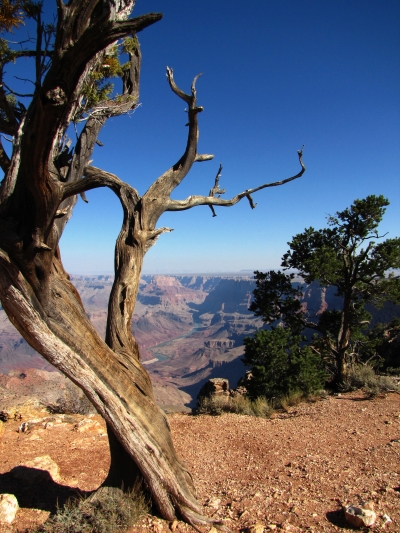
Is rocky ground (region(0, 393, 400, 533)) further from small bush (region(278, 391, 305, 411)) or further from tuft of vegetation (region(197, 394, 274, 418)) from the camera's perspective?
small bush (region(278, 391, 305, 411))

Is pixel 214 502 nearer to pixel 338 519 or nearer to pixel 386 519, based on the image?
pixel 338 519

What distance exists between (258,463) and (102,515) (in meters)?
→ 3.46

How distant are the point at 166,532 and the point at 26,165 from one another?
12.9 ft

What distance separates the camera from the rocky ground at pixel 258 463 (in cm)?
420

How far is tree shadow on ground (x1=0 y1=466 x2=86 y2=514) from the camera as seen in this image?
14.7 feet

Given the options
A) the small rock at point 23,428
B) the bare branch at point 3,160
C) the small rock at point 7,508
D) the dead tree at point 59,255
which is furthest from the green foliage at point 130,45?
the small rock at point 23,428

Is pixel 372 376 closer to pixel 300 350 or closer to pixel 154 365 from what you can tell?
pixel 300 350

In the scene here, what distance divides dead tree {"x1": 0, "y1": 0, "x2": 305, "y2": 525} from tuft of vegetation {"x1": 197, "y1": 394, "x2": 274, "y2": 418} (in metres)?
6.22

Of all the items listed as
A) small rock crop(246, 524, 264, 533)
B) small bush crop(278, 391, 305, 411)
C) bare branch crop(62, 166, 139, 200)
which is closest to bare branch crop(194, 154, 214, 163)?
bare branch crop(62, 166, 139, 200)

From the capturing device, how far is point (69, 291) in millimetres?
3664

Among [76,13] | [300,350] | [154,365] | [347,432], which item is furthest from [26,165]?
[154,365]

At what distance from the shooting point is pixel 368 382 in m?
11.8

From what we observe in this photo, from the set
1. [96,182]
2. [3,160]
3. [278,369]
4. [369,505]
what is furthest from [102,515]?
[278,369]

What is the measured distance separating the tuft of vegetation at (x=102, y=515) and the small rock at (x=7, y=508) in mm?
461
